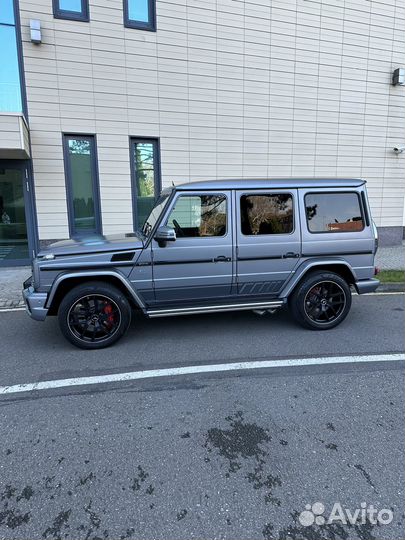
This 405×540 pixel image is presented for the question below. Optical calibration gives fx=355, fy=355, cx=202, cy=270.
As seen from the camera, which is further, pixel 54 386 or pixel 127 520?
pixel 54 386

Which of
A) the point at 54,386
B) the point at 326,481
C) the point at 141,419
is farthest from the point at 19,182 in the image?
the point at 326,481

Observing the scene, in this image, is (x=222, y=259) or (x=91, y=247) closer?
(x=91, y=247)

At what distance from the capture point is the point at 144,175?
372 inches

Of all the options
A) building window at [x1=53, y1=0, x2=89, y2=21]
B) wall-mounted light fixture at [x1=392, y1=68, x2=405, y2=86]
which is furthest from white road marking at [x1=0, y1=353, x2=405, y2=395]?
wall-mounted light fixture at [x1=392, y1=68, x2=405, y2=86]

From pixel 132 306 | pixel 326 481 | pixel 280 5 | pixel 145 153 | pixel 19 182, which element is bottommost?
pixel 326 481

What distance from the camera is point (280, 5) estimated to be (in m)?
9.61

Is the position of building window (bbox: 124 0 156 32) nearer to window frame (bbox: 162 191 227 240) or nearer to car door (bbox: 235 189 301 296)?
window frame (bbox: 162 191 227 240)

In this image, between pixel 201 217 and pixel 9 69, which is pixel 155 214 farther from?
pixel 9 69

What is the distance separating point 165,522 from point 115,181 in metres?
8.26

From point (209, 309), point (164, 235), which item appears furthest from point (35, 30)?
point (209, 309)

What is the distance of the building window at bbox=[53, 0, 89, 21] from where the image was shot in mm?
8133

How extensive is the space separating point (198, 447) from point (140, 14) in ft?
32.6

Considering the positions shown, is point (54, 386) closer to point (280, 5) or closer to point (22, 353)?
point (22, 353)

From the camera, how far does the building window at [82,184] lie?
8781mm
